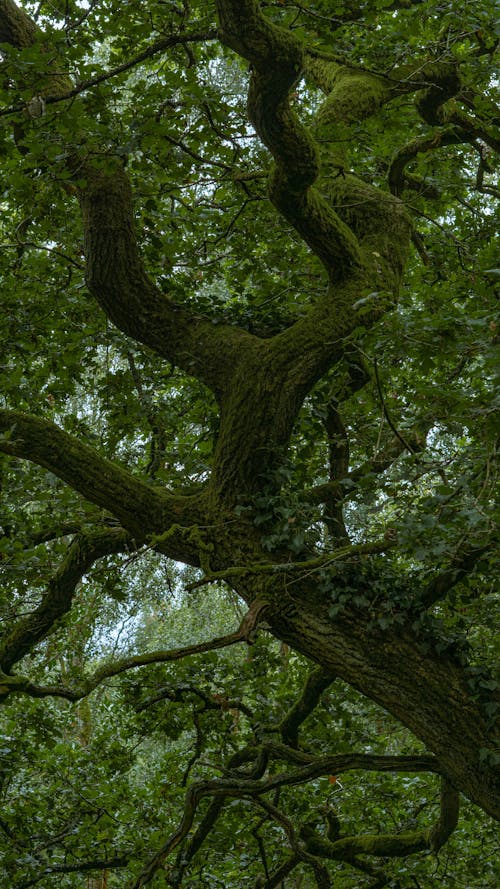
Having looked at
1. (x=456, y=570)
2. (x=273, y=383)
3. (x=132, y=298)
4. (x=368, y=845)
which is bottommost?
(x=368, y=845)

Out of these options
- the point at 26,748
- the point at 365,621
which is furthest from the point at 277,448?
the point at 26,748

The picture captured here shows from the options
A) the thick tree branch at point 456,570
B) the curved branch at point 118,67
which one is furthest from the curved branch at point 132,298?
the thick tree branch at point 456,570

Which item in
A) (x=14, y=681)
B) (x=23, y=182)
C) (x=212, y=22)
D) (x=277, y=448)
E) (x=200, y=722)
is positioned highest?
(x=212, y=22)

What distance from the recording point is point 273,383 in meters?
4.96

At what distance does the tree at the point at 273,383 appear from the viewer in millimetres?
4082

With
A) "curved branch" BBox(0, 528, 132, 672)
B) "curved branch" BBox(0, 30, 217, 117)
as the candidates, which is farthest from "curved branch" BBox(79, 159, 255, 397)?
"curved branch" BBox(0, 528, 132, 672)

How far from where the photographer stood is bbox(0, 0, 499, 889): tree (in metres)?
4.08

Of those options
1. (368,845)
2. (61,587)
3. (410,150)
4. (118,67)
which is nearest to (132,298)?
(118,67)

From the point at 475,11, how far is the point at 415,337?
7.94ft

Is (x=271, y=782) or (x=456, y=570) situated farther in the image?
(x=271, y=782)

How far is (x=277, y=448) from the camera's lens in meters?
4.90

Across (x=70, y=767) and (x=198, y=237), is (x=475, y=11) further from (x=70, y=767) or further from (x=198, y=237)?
(x=70, y=767)

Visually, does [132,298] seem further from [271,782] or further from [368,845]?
[368,845]

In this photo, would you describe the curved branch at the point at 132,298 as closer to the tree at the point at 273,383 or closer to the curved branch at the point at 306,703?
the tree at the point at 273,383
